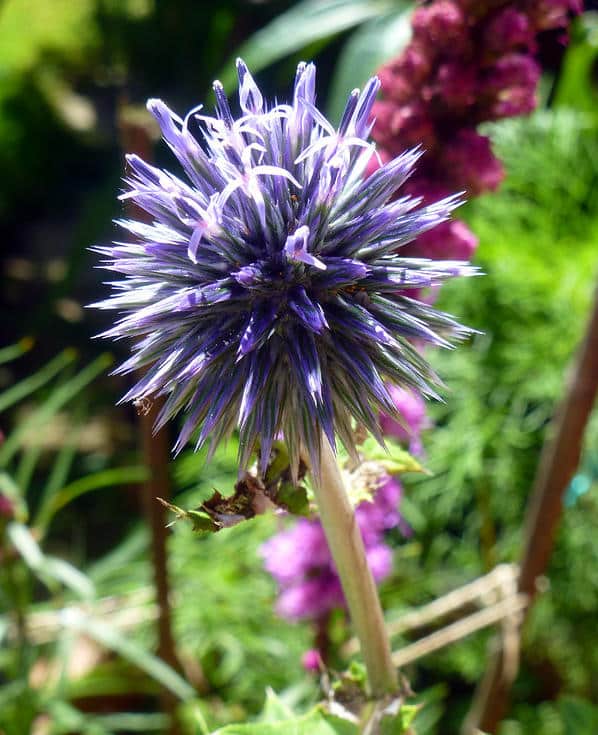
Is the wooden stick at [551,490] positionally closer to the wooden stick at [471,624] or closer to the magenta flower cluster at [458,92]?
the wooden stick at [471,624]

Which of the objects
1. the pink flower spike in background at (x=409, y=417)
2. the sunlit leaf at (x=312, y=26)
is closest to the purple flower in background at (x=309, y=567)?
the pink flower spike in background at (x=409, y=417)

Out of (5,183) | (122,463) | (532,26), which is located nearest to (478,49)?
(532,26)

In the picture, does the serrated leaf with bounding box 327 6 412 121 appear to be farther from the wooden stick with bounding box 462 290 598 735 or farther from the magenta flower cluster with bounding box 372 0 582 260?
the wooden stick with bounding box 462 290 598 735

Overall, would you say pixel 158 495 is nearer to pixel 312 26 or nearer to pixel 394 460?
pixel 394 460

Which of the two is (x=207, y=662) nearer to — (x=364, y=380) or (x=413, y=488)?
(x=413, y=488)

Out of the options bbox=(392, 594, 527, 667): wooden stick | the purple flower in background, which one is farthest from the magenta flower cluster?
bbox=(392, 594, 527, 667): wooden stick

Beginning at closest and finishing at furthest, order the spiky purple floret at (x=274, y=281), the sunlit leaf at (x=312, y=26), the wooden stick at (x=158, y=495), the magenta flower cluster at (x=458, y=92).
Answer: the spiky purple floret at (x=274, y=281)
the magenta flower cluster at (x=458, y=92)
the wooden stick at (x=158, y=495)
the sunlit leaf at (x=312, y=26)

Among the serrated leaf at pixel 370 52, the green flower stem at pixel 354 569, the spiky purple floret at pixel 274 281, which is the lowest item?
the green flower stem at pixel 354 569
